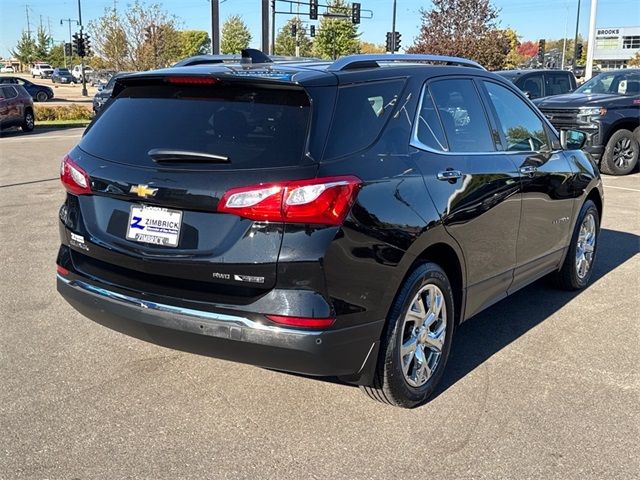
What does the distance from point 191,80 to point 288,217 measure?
3.19ft

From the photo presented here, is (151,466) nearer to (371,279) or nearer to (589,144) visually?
(371,279)

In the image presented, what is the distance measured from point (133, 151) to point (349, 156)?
43.0 inches

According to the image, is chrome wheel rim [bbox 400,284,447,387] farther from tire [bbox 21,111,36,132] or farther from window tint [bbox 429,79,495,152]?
tire [bbox 21,111,36,132]

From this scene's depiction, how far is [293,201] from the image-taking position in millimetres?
2928

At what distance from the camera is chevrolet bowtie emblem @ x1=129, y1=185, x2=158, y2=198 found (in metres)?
3.17

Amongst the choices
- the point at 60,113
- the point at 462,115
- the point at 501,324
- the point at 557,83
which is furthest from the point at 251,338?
the point at 60,113

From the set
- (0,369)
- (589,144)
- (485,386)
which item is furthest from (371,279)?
(589,144)

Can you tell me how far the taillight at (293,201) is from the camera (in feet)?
9.62

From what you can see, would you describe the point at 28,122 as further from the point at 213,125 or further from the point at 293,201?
the point at 293,201

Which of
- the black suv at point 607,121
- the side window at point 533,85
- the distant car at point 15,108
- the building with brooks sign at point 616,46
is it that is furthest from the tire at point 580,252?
the building with brooks sign at point 616,46

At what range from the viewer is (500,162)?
4312 millimetres

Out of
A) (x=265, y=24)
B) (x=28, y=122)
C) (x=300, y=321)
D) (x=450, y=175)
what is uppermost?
(x=265, y=24)

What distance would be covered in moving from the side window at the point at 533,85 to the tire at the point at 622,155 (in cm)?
316

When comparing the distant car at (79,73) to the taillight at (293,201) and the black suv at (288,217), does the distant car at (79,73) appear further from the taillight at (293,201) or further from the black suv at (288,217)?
the taillight at (293,201)
